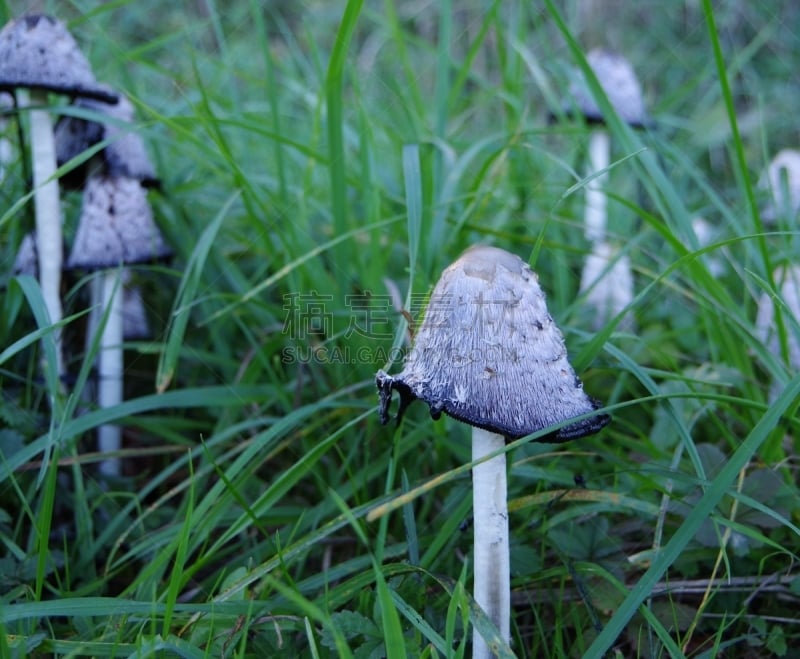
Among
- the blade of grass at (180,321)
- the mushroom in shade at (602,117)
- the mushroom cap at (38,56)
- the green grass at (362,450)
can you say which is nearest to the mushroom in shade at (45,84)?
the mushroom cap at (38,56)

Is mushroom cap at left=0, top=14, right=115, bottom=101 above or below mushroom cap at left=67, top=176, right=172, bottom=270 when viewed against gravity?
above

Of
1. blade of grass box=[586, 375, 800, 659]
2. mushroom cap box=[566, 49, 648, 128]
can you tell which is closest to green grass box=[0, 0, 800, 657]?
blade of grass box=[586, 375, 800, 659]

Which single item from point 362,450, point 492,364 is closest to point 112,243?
point 362,450

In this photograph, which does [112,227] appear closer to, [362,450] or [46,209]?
[46,209]

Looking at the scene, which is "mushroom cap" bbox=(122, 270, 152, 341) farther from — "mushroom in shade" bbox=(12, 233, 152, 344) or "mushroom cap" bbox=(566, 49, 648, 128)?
"mushroom cap" bbox=(566, 49, 648, 128)

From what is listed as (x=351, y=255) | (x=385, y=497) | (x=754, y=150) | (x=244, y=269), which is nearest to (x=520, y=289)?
(x=385, y=497)

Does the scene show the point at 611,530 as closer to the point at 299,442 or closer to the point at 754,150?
the point at 299,442

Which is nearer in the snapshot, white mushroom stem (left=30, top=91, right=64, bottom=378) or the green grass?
the green grass
